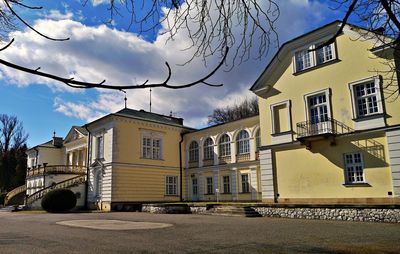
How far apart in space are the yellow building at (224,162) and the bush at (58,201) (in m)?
10.7

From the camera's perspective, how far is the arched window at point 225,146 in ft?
102

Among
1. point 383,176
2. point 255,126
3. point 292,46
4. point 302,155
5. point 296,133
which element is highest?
point 292,46

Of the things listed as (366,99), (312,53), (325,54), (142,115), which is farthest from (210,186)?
(366,99)

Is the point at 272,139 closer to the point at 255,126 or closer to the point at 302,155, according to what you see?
the point at 302,155

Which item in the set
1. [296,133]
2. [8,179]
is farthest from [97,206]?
[8,179]

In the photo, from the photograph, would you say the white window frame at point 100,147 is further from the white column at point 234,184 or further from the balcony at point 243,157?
the balcony at point 243,157

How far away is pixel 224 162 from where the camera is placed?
1219 inches

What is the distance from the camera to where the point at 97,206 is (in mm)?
30047

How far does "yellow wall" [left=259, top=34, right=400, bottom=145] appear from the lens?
18.1m

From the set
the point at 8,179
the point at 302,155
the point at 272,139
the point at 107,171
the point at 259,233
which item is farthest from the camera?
the point at 8,179

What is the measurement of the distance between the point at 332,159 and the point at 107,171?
59.3ft

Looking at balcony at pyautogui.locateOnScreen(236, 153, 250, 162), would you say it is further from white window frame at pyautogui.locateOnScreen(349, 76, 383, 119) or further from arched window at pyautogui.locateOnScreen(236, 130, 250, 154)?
white window frame at pyautogui.locateOnScreen(349, 76, 383, 119)

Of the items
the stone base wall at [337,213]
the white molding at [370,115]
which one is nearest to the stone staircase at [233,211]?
the stone base wall at [337,213]

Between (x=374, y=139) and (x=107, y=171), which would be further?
(x=107, y=171)
